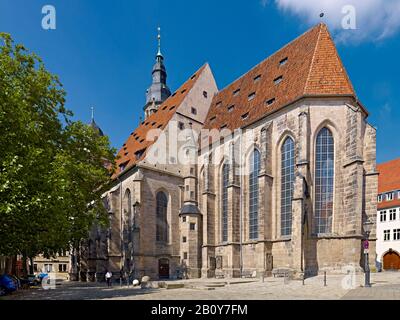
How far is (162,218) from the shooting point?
3173 centimetres

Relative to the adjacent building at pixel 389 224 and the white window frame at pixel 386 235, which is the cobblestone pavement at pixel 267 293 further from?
the white window frame at pixel 386 235

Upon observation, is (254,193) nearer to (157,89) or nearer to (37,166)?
(37,166)

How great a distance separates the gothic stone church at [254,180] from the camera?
23.1 meters

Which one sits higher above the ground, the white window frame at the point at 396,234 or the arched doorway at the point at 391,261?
the white window frame at the point at 396,234

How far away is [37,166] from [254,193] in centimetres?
1819

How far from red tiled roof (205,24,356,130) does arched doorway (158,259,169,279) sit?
1371 cm

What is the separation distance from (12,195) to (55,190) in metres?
1.96

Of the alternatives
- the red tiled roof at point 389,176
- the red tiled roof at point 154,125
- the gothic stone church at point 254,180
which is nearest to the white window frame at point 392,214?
the red tiled roof at point 389,176

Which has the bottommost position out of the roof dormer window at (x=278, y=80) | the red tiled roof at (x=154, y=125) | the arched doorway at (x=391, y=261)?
the arched doorway at (x=391, y=261)

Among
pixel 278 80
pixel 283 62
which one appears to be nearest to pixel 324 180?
pixel 278 80

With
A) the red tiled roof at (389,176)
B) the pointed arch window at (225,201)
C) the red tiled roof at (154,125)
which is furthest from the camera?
the red tiled roof at (389,176)

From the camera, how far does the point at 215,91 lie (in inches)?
1586

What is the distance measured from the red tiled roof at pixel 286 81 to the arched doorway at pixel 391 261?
70.5ft
